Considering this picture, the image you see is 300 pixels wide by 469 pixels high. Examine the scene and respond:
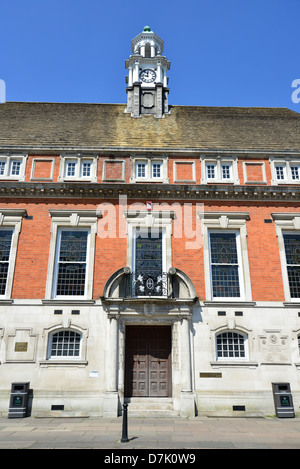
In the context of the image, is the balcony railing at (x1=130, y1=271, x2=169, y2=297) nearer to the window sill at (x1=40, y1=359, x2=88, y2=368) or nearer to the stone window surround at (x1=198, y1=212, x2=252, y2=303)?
the stone window surround at (x1=198, y1=212, x2=252, y2=303)

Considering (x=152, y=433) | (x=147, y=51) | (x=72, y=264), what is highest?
(x=147, y=51)

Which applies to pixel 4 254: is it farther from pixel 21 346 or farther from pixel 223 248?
pixel 223 248

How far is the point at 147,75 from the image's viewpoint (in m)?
23.0

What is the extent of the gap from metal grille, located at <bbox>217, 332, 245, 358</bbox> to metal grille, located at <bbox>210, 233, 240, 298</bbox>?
1642 millimetres

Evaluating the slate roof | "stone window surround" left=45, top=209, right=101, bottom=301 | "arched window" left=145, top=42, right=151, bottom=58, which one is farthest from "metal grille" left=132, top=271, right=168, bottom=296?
"arched window" left=145, top=42, right=151, bottom=58

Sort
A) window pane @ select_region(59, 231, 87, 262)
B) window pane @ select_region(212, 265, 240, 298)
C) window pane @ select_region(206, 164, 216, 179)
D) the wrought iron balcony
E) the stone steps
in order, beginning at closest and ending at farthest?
1. the stone steps
2. the wrought iron balcony
3. window pane @ select_region(212, 265, 240, 298)
4. window pane @ select_region(59, 231, 87, 262)
5. window pane @ select_region(206, 164, 216, 179)

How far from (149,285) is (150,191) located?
4.30 meters

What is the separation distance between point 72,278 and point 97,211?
3.12m

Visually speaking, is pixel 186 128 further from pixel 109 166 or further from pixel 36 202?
pixel 36 202

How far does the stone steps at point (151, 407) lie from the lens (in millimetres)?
12336

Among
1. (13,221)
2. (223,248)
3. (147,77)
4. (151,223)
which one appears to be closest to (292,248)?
(223,248)

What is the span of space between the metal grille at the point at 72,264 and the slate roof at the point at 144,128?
4.39m

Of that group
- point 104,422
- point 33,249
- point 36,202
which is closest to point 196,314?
point 104,422

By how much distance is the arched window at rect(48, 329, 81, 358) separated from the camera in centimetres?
1349
